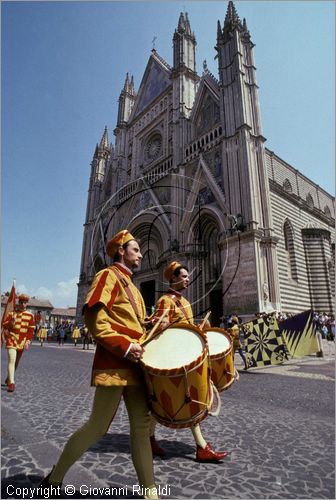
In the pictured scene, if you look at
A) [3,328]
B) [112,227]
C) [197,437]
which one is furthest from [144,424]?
[112,227]

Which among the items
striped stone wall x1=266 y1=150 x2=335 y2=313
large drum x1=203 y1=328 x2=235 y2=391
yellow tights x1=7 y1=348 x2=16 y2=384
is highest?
striped stone wall x1=266 y1=150 x2=335 y2=313

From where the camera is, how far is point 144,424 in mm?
1938

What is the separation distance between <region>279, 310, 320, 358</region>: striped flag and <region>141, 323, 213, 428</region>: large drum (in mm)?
9614

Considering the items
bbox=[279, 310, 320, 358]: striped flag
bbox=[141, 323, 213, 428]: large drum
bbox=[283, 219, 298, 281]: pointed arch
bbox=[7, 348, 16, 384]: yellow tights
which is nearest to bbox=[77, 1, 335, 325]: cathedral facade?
bbox=[283, 219, 298, 281]: pointed arch

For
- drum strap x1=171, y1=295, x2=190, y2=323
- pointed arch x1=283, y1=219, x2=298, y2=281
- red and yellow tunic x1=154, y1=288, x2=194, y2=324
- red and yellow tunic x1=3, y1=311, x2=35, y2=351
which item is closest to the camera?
red and yellow tunic x1=154, y1=288, x2=194, y2=324

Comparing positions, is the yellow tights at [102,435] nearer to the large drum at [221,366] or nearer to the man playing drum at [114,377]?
the man playing drum at [114,377]

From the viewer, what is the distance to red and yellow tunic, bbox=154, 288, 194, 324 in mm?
2982

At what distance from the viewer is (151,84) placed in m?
31.9

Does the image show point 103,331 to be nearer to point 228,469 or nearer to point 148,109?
point 228,469

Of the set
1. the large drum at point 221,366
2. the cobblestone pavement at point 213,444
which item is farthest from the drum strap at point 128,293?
the cobblestone pavement at point 213,444

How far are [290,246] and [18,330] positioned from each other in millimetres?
19491

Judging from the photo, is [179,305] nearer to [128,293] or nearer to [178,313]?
[178,313]

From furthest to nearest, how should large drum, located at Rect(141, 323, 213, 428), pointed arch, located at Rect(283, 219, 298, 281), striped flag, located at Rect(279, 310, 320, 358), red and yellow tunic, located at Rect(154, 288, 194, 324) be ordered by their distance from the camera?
1. pointed arch, located at Rect(283, 219, 298, 281)
2. striped flag, located at Rect(279, 310, 320, 358)
3. red and yellow tunic, located at Rect(154, 288, 194, 324)
4. large drum, located at Rect(141, 323, 213, 428)

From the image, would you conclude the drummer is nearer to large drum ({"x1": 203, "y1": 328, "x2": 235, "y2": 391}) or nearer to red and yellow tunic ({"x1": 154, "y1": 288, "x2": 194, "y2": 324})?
red and yellow tunic ({"x1": 154, "y1": 288, "x2": 194, "y2": 324})
